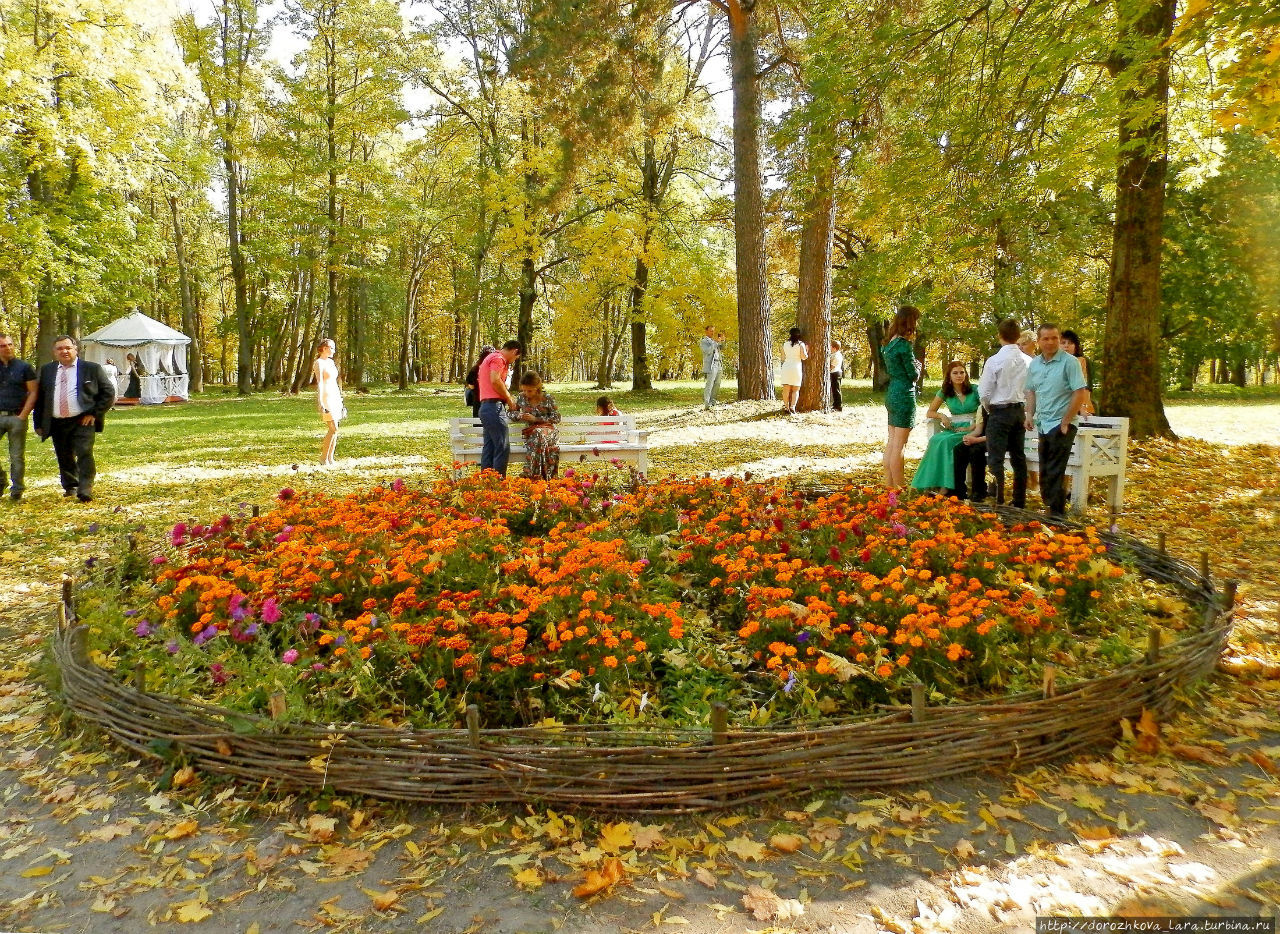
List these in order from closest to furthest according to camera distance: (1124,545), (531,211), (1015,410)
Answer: (1124,545) → (1015,410) → (531,211)

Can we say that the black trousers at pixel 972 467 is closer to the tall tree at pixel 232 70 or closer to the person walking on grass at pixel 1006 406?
the person walking on grass at pixel 1006 406

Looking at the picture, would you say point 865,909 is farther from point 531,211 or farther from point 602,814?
point 531,211

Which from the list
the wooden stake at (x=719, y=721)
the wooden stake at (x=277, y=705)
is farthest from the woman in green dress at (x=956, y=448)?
the wooden stake at (x=277, y=705)

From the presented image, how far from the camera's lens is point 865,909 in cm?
253

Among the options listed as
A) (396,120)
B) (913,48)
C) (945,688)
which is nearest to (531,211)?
(396,120)

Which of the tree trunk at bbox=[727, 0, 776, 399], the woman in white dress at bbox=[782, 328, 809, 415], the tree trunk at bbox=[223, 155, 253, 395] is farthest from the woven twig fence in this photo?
the tree trunk at bbox=[223, 155, 253, 395]

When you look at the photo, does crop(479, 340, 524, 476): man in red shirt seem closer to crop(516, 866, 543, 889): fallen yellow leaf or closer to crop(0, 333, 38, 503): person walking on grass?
crop(0, 333, 38, 503): person walking on grass

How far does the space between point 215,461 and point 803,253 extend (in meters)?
11.5

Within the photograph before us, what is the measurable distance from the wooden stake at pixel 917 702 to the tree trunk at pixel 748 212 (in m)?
13.9

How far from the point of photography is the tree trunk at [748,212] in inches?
628

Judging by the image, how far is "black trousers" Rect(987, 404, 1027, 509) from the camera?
7492mm

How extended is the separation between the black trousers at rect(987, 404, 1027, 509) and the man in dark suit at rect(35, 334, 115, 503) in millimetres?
9101

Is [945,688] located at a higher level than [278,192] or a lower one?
lower

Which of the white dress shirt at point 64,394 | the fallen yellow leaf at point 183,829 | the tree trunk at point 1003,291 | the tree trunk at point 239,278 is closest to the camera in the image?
the fallen yellow leaf at point 183,829
